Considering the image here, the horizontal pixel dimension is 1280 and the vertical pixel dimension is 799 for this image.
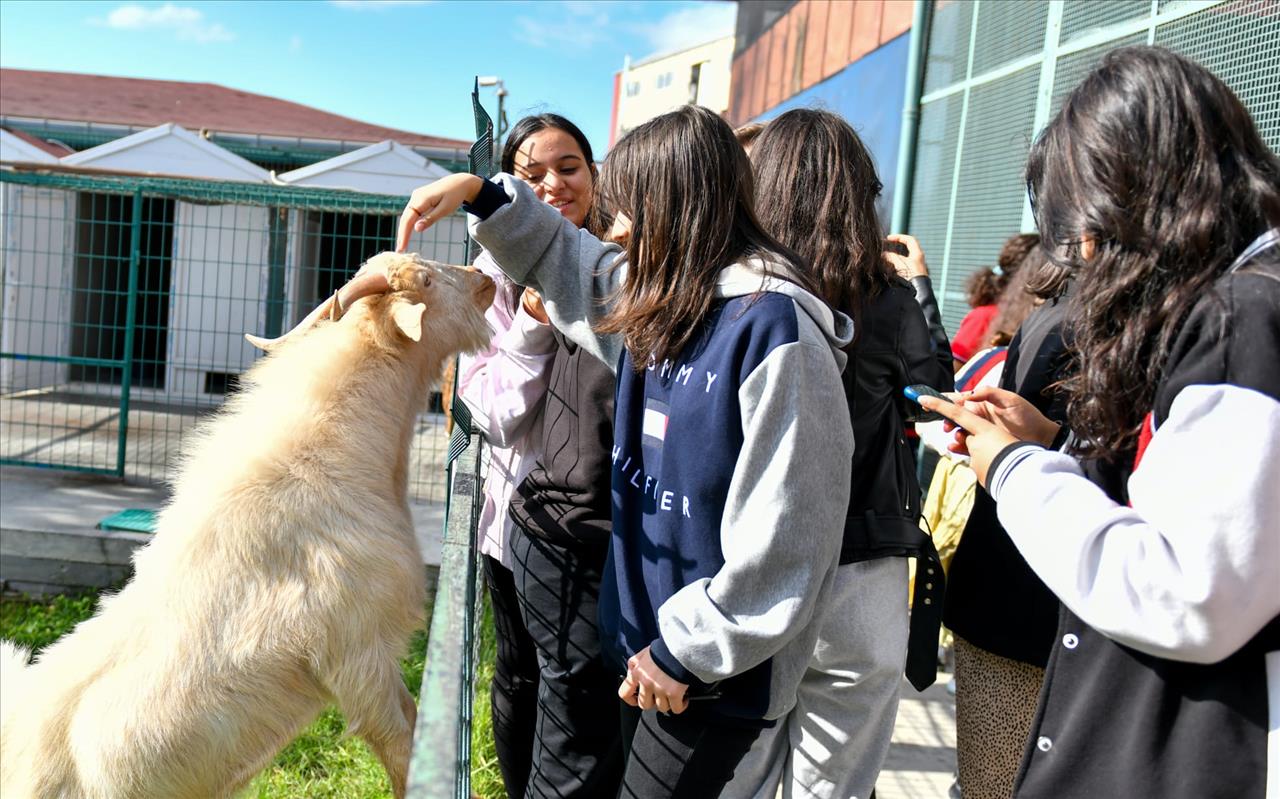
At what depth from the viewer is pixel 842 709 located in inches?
86.9

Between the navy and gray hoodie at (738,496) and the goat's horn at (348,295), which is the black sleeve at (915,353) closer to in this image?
the navy and gray hoodie at (738,496)

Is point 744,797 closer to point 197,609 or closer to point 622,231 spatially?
point 622,231

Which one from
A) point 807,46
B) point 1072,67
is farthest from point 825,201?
point 807,46

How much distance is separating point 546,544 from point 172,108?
1719 centimetres

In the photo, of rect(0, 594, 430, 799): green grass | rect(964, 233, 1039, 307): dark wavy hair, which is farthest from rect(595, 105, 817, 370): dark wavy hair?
rect(964, 233, 1039, 307): dark wavy hair

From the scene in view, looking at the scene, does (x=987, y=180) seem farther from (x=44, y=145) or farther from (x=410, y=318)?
(x=44, y=145)

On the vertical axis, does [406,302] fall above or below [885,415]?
above

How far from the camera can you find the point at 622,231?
227 cm

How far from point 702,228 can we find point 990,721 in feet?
4.42

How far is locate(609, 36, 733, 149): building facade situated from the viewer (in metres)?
30.7

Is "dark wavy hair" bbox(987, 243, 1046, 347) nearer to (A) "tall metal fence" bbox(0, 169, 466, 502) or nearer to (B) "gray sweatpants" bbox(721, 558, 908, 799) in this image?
(B) "gray sweatpants" bbox(721, 558, 908, 799)

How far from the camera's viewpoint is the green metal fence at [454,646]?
1.24 meters

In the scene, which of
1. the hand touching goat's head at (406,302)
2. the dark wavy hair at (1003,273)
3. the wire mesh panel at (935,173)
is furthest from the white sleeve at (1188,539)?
the wire mesh panel at (935,173)

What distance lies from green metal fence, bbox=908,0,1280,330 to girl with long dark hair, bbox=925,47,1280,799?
2960mm
